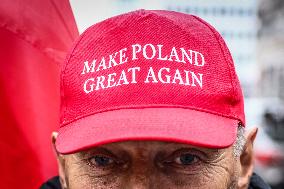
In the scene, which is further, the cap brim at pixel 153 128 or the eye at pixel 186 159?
the eye at pixel 186 159

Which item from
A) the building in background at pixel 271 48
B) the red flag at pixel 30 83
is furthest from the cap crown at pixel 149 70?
the building in background at pixel 271 48

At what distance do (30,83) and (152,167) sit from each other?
2.29 ft

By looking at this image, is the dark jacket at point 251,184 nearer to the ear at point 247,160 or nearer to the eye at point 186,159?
the ear at point 247,160

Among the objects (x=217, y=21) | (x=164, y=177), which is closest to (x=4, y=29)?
(x=164, y=177)

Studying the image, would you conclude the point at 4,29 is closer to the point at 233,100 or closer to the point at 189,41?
the point at 189,41

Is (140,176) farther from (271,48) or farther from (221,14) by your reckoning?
(271,48)

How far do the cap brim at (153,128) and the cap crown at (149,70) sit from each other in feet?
0.08

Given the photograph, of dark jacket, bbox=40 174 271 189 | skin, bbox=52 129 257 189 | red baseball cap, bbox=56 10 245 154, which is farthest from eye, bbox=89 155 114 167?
dark jacket, bbox=40 174 271 189

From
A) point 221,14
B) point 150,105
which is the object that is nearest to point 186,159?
point 150,105

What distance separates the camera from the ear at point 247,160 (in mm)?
1908

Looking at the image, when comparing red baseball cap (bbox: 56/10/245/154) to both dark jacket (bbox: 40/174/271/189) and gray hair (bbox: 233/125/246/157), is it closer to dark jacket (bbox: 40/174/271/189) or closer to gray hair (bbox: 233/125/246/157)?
gray hair (bbox: 233/125/246/157)

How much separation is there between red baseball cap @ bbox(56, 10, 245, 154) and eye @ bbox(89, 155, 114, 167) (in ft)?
0.41

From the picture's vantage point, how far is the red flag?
2.05 meters

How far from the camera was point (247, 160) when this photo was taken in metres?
1.93
